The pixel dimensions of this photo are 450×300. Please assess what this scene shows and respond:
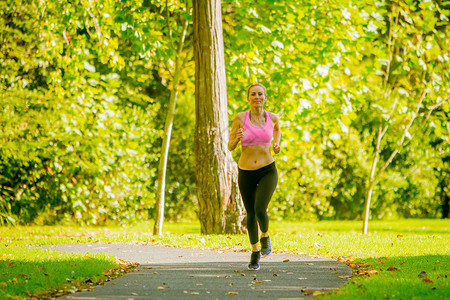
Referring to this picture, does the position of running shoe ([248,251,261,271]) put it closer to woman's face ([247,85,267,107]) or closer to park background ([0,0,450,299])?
park background ([0,0,450,299])

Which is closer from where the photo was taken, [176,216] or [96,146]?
[96,146]

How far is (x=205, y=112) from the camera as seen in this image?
11.8 metres

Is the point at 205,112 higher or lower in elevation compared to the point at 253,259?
higher

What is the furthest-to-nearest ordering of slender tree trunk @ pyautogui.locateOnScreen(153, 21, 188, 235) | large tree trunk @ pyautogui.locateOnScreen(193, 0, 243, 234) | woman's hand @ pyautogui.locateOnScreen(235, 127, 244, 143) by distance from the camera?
1. slender tree trunk @ pyautogui.locateOnScreen(153, 21, 188, 235)
2. large tree trunk @ pyautogui.locateOnScreen(193, 0, 243, 234)
3. woman's hand @ pyautogui.locateOnScreen(235, 127, 244, 143)

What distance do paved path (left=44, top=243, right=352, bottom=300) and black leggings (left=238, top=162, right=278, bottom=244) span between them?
0.58m

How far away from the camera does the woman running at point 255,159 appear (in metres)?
7.18

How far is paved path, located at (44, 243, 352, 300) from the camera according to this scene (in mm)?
5797

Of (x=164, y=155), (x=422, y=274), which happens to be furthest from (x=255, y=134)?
(x=164, y=155)

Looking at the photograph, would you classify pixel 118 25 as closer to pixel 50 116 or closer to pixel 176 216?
pixel 50 116

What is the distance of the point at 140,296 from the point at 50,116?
30.6 feet

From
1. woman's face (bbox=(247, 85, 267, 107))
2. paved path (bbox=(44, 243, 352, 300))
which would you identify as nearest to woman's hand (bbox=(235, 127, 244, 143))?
woman's face (bbox=(247, 85, 267, 107))

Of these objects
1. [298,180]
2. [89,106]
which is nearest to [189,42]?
[89,106]

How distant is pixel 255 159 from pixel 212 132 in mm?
4647

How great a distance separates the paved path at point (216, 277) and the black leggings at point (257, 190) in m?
0.58
